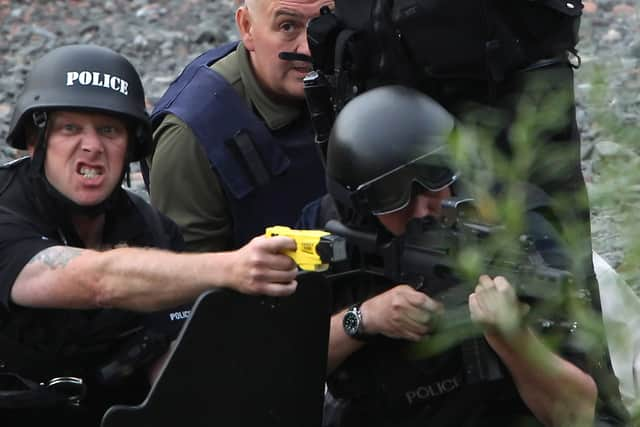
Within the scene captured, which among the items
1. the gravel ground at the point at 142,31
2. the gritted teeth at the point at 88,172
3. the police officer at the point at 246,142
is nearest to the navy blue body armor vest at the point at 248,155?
the police officer at the point at 246,142

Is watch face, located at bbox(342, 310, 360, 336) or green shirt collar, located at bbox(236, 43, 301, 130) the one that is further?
green shirt collar, located at bbox(236, 43, 301, 130)

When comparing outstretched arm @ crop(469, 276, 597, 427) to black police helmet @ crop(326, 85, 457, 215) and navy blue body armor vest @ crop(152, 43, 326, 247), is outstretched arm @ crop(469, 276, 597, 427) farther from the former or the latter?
navy blue body armor vest @ crop(152, 43, 326, 247)

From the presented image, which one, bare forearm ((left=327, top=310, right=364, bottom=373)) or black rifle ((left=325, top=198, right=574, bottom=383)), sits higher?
black rifle ((left=325, top=198, right=574, bottom=383))

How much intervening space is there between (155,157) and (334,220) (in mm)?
1168

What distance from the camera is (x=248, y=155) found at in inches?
171

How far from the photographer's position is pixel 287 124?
4.46 metres

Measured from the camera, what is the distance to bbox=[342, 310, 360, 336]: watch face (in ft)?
11.0

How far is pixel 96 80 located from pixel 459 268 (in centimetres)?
186

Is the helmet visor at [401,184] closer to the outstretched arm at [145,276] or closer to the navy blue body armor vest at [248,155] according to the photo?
the outstretched arm at [145,276]

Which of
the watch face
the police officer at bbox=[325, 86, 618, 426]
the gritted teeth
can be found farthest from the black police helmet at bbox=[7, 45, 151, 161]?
the watch face

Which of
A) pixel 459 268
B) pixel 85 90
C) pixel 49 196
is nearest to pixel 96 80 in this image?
pixel 85 90

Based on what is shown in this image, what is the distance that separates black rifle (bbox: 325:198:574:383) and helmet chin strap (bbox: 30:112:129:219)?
0.70 m

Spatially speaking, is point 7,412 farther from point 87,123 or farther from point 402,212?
point 402,212

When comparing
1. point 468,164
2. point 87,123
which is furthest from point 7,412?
point 468,164
